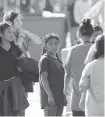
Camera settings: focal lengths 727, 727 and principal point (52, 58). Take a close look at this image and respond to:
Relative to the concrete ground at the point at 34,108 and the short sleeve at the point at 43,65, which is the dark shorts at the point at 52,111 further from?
the concrete ground at the point at 34,108

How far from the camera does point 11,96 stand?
8.61 meters

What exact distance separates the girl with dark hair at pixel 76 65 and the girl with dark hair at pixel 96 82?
1246 millimetres

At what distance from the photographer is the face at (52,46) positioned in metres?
8.48

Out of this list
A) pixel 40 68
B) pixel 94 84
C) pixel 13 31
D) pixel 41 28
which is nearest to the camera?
pixel 94 84

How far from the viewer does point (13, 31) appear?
365 inches

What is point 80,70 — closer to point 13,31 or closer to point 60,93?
point 60,93

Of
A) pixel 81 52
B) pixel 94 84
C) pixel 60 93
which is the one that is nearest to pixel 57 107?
pixel 60 93

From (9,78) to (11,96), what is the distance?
23 centimetres

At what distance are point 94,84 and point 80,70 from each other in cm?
135

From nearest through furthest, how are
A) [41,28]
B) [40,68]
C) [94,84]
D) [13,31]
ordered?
[94,84]
[40,68]
[13,31]
[41,28]

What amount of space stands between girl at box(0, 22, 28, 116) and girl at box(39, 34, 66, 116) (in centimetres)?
33

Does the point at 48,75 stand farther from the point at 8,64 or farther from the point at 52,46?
the point at 8,64

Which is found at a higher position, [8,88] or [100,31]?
[100,31]

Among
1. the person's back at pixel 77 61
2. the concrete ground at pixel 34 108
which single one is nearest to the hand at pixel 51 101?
the person's back at pixel 77 61
